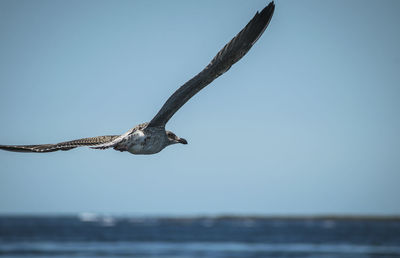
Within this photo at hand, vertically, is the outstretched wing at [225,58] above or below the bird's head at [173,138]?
above

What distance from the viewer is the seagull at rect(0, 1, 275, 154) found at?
8.37 metres

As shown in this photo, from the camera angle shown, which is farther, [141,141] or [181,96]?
[141,141]

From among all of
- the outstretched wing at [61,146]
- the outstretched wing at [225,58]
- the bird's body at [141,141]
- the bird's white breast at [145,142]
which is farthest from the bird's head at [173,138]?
Answer: the outstretched wing at [225,58]

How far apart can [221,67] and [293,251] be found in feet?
125

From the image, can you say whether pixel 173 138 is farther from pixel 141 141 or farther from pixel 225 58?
pixel 225 58

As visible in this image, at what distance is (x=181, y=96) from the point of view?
8.43m

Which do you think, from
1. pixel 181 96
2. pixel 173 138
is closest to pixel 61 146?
pixel 181 96

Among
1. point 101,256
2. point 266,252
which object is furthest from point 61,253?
point 266,252

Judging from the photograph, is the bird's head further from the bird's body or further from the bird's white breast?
the bird's white breast

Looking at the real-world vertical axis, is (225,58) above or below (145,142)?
above

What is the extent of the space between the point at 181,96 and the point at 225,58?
0.90 m

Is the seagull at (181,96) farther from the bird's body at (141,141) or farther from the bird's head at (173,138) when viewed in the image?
the bird's head at (173,138)

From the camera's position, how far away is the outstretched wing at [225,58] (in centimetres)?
837

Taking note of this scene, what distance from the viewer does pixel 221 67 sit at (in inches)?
336
